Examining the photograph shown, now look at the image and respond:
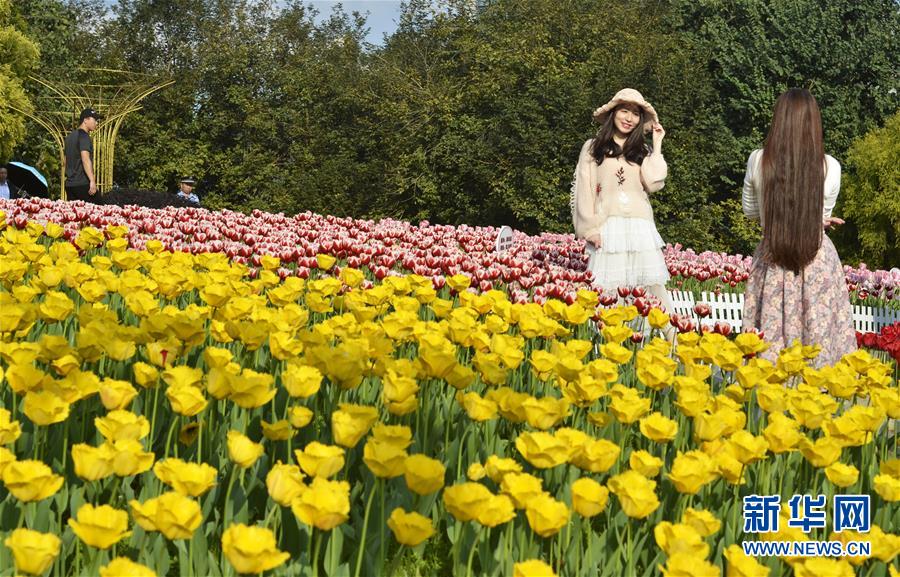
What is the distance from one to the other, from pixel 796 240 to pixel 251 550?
14.9 ft

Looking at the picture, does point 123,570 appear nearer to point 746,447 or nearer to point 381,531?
point 381,531

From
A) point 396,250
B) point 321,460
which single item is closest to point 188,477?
point 321,460

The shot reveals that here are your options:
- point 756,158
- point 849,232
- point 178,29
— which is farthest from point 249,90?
point 756,158

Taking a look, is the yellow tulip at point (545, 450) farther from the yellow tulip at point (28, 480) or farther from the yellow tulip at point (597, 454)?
the yellow tulip at point (28, 480)

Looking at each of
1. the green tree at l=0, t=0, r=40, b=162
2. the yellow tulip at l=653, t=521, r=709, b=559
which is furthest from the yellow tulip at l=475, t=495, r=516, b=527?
the green tree at l=0, t=0, r=40, b=162

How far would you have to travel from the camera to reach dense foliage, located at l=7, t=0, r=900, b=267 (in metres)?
21.6

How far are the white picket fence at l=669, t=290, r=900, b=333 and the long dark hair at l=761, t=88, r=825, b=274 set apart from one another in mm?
2690

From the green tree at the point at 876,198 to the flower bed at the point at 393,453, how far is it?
605 inches

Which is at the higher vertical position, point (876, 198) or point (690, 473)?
point (876, 198)

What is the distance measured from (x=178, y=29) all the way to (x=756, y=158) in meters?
34.9

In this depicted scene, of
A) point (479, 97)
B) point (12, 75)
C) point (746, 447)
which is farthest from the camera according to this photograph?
point (12, 75)

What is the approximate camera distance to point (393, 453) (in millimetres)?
2123

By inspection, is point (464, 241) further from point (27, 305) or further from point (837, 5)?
point (837, 5)

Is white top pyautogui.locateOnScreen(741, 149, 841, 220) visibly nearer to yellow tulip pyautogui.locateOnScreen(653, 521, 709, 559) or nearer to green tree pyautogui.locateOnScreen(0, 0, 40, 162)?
yellow tulip pyautogui.locateOnScreen(653, 521, 709, 559)
